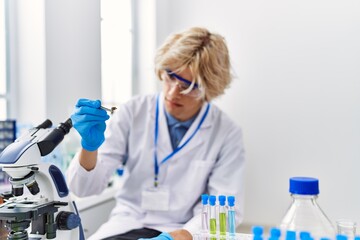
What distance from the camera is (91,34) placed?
1466 mm

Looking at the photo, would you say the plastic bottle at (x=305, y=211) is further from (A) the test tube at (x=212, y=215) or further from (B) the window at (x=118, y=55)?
(B) the window at (x=118, y=55)

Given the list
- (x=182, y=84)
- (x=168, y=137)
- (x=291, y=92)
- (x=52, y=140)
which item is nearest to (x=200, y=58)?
(x=182, y=84)

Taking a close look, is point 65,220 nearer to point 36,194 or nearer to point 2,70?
point 36,194

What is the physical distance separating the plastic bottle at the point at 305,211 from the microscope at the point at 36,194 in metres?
0.51

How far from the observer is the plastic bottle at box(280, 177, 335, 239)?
2.36 ft

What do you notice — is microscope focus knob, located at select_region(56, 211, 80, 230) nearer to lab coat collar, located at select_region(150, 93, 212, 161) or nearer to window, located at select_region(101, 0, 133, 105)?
lab coat collar, located at select_region(150, 93, 212, 161)

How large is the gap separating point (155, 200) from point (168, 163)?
0.52ft

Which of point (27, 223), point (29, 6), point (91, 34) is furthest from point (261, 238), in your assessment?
point (29, 6)

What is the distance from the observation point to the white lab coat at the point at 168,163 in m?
1.46

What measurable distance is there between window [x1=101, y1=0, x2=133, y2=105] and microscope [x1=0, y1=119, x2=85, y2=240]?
3.51ft

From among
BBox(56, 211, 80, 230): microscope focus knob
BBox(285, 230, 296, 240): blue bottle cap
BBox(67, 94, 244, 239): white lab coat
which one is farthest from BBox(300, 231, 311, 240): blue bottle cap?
BBox(67, 94, 244, 239): white lab coat

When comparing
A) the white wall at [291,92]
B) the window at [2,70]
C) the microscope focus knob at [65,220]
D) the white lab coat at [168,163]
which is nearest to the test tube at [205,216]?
the microscope focus knob at [65,220]

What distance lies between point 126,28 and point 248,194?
47.2 inches

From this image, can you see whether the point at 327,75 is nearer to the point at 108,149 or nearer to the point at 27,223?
the point at 108,149
